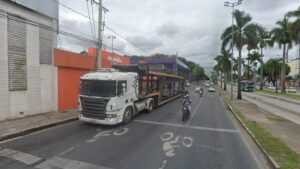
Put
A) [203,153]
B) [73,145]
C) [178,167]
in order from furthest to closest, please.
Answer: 1. [73,145]
2. [203,153]
3. [178,167]

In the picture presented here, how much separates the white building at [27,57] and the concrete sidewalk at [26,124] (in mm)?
733

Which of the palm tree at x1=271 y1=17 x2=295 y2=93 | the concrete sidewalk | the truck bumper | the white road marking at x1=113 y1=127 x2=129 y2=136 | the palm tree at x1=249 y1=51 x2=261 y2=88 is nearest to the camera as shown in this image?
the concrete sidewalk

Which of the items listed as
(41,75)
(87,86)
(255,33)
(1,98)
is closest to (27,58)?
(41,75)

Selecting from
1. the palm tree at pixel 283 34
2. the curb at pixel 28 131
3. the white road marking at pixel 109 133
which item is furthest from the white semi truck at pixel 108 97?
the palm tree at pixel 283 34

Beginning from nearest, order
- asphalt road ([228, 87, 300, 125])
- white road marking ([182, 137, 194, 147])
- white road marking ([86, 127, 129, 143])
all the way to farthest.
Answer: white road marking ([182, 137, 194, 147])
white road marking ([86, 127, 129, 143])
asphalt road ([228, 87, 300, 125])

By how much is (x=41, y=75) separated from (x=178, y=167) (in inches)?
388

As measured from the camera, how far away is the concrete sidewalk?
736 centimetres

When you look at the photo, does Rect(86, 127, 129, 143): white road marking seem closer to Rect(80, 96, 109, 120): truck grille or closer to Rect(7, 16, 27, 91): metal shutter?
Rect(80, 96, 109, 120): truck grille

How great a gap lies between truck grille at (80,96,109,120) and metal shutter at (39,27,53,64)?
432 cm

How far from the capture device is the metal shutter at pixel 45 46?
11.2 meters

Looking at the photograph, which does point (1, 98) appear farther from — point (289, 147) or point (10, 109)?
point (289, 147)

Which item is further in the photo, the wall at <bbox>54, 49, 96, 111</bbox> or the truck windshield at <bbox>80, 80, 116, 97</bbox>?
the wall at <bbox>54, 49, 96, 111</bbox>

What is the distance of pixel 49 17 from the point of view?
11727 millimetres

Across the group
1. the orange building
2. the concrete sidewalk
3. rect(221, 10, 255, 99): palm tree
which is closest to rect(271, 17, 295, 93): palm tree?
rect(221, 10, 255, 99): palm tree
